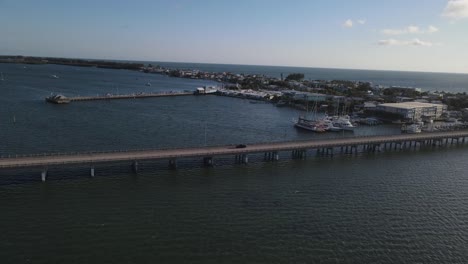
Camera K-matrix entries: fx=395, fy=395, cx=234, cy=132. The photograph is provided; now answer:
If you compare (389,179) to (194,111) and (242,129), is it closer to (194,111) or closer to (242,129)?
(242,129)

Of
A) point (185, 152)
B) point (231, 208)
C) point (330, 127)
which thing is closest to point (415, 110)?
point (330, 127)

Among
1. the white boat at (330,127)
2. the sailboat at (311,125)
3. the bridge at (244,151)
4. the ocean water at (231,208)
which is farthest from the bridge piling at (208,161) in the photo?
the white boat at (330,127)

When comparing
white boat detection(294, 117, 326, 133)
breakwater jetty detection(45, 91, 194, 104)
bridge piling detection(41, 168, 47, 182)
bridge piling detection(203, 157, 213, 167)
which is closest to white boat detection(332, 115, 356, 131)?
white boat detection(294, 117, 326, 133)

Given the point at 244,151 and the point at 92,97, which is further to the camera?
the point at 92,97

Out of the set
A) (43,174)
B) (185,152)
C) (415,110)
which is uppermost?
(415,110)

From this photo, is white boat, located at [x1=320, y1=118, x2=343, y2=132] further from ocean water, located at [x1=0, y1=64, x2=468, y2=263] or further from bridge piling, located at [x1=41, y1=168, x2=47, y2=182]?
bridge piling, located at [x1=41, y1=168, x2=47, y2=182]

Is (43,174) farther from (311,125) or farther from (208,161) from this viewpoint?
(311,125)

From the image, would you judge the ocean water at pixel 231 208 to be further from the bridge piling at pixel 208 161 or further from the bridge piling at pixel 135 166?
the bridge piling at pixel 208 161
